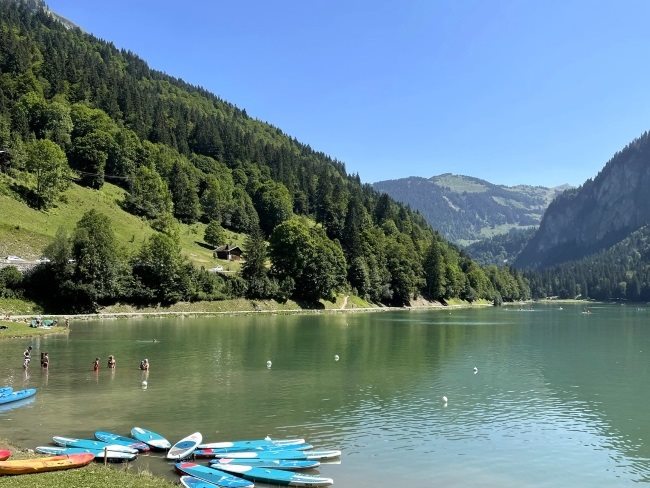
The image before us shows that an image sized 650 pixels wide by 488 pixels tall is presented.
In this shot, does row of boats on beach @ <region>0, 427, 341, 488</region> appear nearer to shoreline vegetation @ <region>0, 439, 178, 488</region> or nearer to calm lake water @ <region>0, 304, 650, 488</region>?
shoreline vegetation @ <region>0, 439, 178, 488</region>

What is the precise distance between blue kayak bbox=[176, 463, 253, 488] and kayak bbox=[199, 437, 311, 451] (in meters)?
2.59

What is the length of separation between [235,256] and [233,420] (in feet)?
434

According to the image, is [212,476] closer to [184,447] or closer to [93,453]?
[184,447]

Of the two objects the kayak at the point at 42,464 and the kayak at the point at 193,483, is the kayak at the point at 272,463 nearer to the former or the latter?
the kayak at the point at 193,483

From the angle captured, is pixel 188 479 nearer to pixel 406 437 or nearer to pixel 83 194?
pixel 406 437

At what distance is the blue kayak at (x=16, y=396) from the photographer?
117 feet

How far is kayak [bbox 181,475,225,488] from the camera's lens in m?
21.9

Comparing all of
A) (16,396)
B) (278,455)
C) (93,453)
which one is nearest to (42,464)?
(93,453)

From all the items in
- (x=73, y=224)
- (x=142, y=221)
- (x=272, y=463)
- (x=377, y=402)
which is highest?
(x=142, y=221)

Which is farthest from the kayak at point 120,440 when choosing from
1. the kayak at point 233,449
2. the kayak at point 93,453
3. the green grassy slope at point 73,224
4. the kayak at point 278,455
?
the green grassy slope at point 73,224

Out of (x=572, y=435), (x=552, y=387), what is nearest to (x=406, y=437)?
(x=572, y=435)

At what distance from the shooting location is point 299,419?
34.7 meters

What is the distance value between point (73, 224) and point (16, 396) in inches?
3957

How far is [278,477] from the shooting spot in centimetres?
2345
